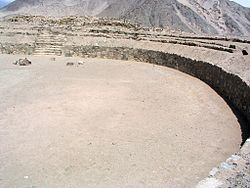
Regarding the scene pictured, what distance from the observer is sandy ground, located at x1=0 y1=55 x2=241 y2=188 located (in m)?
9.80

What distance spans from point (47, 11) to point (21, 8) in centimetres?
760

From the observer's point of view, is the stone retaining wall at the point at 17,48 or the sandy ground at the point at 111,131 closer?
the sandy ground at the point at 111,131

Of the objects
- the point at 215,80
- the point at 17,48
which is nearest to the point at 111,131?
the point at 215,80

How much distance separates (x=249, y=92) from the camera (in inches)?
521

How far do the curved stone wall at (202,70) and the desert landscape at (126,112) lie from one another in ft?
0.18

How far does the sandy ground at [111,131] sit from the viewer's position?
980 cm

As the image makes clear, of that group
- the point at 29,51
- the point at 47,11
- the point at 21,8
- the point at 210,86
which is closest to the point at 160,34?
the point at 29,51

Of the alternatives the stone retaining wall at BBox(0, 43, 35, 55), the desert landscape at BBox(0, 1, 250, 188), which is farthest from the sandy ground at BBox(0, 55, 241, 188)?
the stone retaining wall at BBox(0, 43, 35, 55)

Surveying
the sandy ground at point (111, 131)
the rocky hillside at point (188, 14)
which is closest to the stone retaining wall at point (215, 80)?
the sandy ground at point (111, 131)

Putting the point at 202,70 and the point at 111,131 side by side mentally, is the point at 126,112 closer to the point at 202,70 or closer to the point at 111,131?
the point at 111,131

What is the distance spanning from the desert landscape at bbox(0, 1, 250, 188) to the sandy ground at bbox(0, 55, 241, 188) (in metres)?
0.03

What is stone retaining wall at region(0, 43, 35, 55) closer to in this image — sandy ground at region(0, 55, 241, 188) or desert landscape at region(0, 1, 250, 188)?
desert landscape at region(0, 1, 250, 188)

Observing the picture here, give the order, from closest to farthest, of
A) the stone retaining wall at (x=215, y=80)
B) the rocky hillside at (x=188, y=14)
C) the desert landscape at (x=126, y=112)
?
1. the stone retaining wall at (x=215, y=80)
2. the desert landscape at (x=126, y=112)
3. the rocky hillside at (x=188, y=14)

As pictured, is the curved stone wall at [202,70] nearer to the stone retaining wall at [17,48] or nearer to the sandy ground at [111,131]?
the sandy ground at [111,131]
